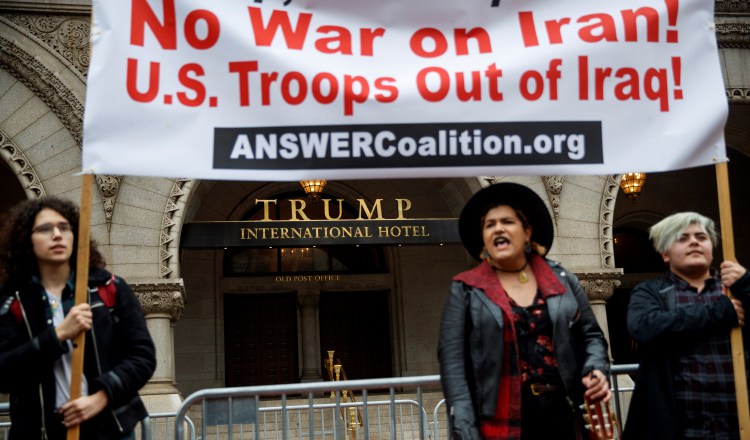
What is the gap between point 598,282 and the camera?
14.4m

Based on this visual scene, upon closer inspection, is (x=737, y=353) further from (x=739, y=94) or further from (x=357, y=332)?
(x=357, y=332)

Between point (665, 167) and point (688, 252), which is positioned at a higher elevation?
point (665, 167)

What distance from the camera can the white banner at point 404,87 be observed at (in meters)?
4.82

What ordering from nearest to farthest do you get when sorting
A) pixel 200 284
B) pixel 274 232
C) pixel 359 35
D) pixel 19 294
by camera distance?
pixel 19 294 < pixel 359 35 < pixel 274 232 < pixel 200 284

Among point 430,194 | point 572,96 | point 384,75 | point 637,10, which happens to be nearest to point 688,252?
point 572,96

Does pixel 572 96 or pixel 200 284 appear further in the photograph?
pixel 200 284

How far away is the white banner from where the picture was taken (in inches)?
190

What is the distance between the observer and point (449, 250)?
20.0m

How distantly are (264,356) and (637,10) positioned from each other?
49.7 ft

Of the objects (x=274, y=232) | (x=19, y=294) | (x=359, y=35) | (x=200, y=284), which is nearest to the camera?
(x=19, y=294)

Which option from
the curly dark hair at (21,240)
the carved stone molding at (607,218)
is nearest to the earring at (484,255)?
the curly dark hair at (21,240)

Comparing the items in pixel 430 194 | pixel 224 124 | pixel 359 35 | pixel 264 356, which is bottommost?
pixel 264 356

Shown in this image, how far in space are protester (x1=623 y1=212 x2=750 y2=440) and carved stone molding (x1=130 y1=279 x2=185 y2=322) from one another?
359 inches

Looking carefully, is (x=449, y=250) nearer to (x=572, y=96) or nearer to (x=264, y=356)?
(x=264, y=356)
